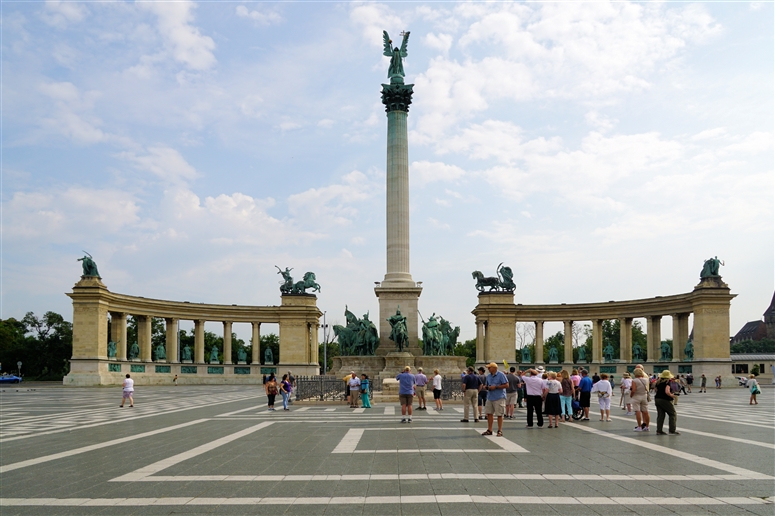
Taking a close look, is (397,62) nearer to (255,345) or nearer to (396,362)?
(396,362)

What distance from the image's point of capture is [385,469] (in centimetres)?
1295

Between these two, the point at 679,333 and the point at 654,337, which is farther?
the point at 654,337

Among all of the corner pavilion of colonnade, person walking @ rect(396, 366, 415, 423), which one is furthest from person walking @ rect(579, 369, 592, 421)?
the corner pavilion of colonnade

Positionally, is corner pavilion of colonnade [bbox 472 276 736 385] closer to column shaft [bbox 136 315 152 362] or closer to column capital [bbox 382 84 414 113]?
column capital [bbox 382 84 414 113]

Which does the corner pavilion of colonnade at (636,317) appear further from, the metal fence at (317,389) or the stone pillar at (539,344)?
the metal fence at (317,389)

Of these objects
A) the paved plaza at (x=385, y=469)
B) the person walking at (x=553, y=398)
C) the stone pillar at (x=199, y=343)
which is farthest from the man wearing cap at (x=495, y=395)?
the stone pillar at (x=199, y=343)

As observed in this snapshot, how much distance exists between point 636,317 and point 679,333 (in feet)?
17.0

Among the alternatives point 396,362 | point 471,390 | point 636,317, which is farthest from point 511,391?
point 636,317

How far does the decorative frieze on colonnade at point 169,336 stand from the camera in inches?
2721

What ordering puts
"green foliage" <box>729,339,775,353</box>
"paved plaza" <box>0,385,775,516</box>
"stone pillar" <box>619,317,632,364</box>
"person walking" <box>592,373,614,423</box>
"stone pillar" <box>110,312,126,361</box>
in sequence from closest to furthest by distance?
1. "paved plaza" <box>0,385,775,516</box>
2. "person walking" <box>592,373,614,423</box>
3. "stone pillar" <box>110,312,126,361</box>
4. "stone pillar" <box>619,317,632,364</box>
5. "green foliage" <box>729,339,775,353</box>

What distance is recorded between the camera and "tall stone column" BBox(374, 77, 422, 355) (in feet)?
160

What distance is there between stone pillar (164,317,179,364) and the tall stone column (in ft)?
127

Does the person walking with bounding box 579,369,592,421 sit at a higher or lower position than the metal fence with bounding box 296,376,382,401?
higher

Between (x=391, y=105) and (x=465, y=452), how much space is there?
40.5 meters
